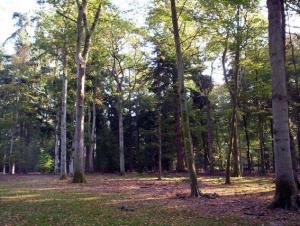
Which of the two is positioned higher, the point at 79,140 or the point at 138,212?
the point at 79,140

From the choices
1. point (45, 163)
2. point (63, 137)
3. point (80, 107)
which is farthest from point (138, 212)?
point (45, 163)

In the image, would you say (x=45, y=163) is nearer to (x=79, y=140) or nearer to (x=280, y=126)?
(x=79, y=140)

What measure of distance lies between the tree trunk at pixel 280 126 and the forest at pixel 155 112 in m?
0.03

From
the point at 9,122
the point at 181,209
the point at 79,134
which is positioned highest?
the point at 9,122

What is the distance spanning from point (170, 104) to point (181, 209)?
3027 cm

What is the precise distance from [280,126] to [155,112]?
3614 centimetres

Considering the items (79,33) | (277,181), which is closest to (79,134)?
(79,33)

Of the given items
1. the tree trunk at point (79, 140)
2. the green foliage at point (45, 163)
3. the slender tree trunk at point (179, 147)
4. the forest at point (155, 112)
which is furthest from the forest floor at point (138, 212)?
the green foliage at point (45, 163)

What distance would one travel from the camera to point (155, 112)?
47.1m

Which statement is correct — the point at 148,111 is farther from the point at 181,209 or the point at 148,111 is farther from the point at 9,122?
the point at 181,209

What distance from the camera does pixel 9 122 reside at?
4550 centimetres

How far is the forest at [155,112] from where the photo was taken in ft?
37.5

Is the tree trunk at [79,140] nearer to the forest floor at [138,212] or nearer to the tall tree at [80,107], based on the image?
the tall tree at [80,107]

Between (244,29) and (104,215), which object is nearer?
(104,215)
